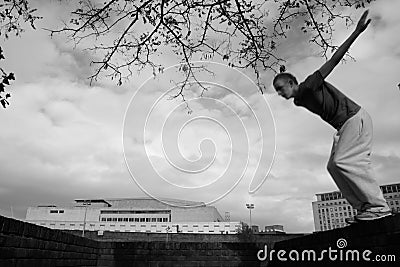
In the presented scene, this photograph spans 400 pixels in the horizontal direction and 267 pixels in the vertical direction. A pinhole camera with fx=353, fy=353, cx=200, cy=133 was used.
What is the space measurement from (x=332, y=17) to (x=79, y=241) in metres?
4.93

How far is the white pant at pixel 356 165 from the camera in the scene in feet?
9.46

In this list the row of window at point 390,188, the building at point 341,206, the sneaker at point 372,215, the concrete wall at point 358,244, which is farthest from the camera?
the row of window at point 390,188

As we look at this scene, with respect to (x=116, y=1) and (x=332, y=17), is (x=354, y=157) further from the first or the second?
(x=116, y=1)

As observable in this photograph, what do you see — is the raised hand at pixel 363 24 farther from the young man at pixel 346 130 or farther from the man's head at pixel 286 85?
the man's head at pixel 286 85

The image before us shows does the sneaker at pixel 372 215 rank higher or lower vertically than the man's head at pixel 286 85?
lower

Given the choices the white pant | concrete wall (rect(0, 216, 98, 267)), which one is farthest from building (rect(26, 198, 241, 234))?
the white pant

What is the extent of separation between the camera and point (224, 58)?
202 inches

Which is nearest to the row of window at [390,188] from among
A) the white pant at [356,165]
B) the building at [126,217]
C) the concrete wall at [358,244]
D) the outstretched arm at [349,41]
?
the concrete wall at [358,244]

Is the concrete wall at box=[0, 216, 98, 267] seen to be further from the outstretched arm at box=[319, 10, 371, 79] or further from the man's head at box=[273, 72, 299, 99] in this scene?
the outstretched arm at box=[319, 10, 371, 79]

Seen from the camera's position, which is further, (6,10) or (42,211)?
(42,211)

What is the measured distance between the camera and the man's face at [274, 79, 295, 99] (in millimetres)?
3205

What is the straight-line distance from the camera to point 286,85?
10.5 feet

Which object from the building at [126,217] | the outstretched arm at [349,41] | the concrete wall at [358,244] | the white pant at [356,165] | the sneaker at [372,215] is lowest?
the concrete wall at [358,244]

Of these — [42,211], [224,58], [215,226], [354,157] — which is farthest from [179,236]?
[42,211]
